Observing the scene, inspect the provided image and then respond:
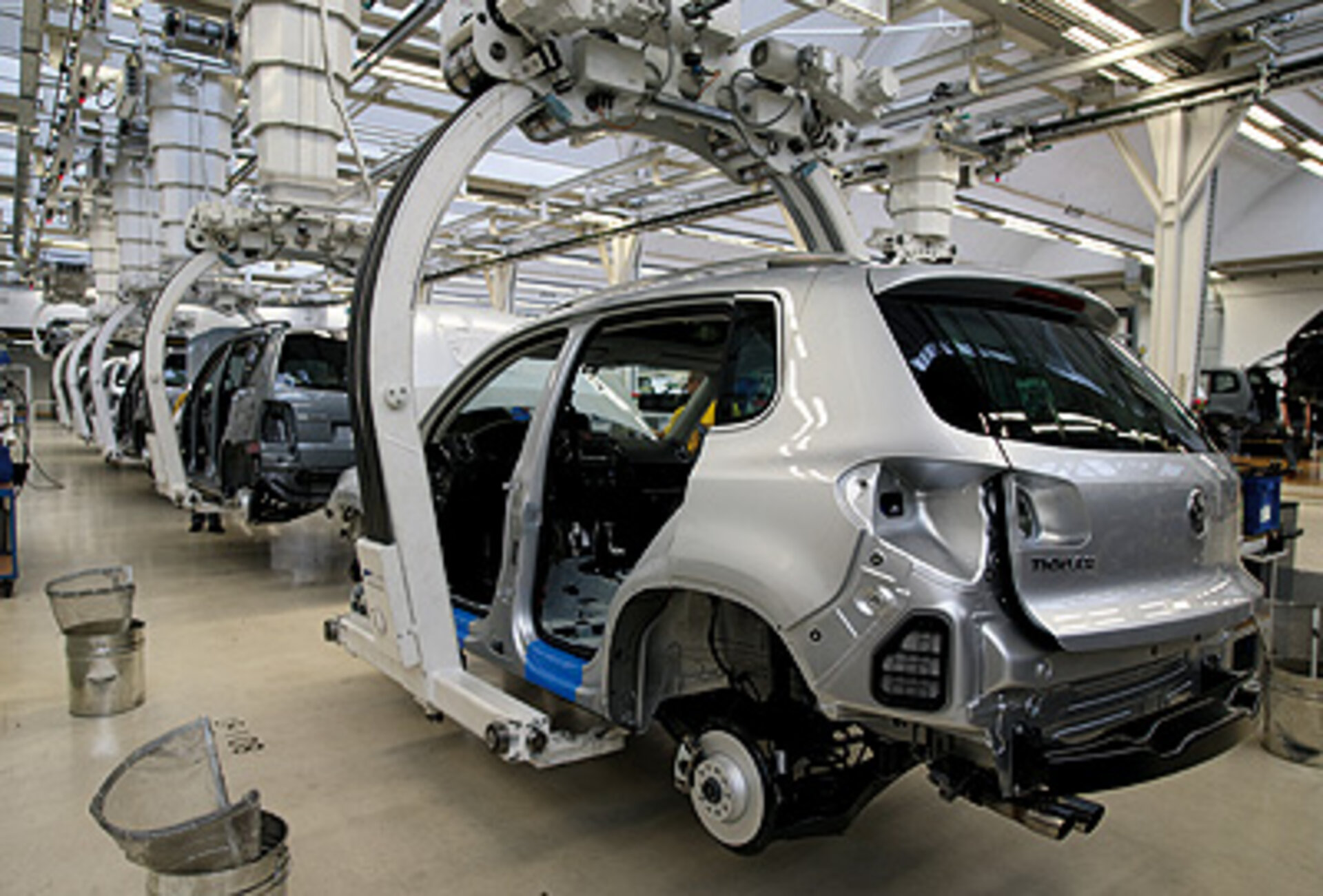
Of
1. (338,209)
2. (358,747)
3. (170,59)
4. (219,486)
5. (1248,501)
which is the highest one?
(170,59)

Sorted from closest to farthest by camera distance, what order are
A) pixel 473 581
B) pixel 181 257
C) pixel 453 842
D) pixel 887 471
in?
1. pixel 887 471
2. pixel 453 842
3. pixel 473 581
4. pixel 181 257

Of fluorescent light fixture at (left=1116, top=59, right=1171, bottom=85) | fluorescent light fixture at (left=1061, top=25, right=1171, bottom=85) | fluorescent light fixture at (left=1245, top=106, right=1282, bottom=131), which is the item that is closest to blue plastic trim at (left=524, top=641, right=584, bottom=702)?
fluorescent light fixture at (left=1061, top=25, right=1171, bottom=85)

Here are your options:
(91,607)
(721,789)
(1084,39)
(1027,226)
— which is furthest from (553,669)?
(1027,226)

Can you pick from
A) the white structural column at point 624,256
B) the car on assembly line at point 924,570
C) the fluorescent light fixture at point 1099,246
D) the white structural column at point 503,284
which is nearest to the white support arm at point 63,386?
the white structural column at point 503,284

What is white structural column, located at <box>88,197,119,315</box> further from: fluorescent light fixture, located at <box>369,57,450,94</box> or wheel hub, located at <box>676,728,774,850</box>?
wheel hub, located at <box>676,728,774,850</box>

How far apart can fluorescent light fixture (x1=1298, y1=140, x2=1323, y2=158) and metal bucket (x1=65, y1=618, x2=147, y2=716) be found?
507 inches

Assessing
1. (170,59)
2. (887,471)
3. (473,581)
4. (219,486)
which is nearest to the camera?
(887,471)

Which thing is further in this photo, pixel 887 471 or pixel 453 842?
pixel 453 842

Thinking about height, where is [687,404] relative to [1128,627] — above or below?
above

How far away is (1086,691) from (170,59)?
387 inches

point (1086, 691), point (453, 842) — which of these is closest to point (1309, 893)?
point (1086, 691)

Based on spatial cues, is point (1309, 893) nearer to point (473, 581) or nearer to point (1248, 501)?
point (1248, 501)

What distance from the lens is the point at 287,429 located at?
5.94m

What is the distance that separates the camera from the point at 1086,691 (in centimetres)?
181
